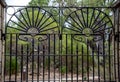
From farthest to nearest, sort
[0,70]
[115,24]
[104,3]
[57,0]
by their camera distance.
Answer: [57,0] → [104,3] → [115,24] → [0,70]

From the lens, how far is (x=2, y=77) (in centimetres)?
423

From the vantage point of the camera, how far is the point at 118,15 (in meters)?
4.23

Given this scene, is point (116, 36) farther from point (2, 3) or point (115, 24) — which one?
point (2, 3)

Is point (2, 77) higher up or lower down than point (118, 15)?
lower down

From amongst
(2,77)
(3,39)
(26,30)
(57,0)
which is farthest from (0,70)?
(57,0)

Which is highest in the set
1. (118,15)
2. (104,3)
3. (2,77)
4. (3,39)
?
(104,3)

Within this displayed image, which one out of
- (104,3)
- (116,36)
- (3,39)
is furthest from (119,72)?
(104,3)

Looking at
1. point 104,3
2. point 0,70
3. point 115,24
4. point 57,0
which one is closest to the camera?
point 0,70

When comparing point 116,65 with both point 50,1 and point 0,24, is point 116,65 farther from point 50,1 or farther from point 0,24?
point 50,1

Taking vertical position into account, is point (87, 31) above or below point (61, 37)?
above

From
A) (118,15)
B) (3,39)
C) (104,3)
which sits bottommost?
(3,39)

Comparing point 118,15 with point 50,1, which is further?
point 50,1

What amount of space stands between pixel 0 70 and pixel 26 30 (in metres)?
0.80

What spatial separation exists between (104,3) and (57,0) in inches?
86.3
